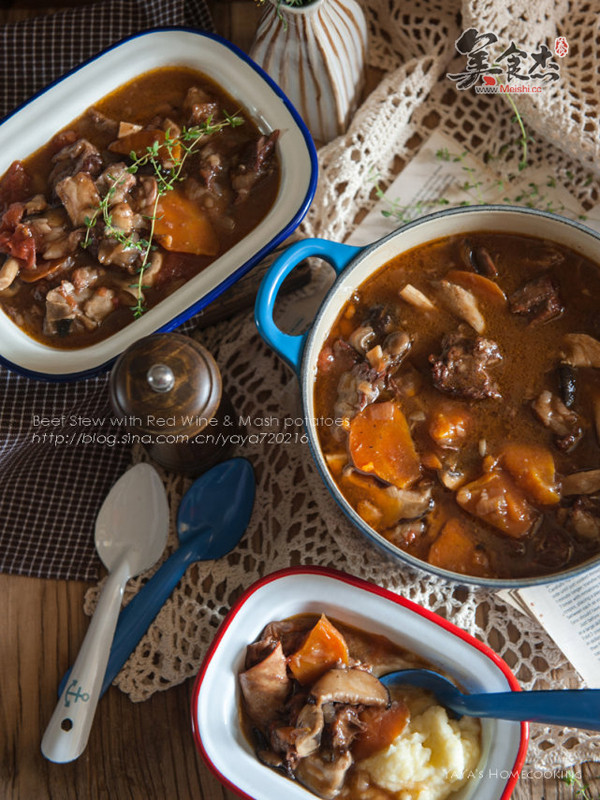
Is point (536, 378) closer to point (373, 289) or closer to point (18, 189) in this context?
point (373, 289)

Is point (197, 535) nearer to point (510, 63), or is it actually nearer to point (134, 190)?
point (134, 190)

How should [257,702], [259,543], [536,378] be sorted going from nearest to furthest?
[257,702]
[536,378]
[259,543]

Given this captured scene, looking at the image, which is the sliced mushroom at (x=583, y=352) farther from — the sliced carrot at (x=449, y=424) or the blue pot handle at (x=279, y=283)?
the blue pot handle at (x=279, y=283)

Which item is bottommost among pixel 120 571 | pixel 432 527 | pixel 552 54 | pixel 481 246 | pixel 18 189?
pixel 120 571

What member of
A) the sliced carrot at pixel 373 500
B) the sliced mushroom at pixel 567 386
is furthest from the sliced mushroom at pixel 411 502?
the sliced mushroom at pixel 567 386

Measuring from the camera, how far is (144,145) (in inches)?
102

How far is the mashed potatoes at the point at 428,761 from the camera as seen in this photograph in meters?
2.06

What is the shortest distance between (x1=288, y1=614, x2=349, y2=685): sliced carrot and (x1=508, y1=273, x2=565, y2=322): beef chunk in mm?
1098

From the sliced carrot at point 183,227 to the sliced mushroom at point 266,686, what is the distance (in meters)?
1.28

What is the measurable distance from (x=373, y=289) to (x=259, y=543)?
0.89 m

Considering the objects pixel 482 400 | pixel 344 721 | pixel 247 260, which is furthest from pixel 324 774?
pixel 247 260

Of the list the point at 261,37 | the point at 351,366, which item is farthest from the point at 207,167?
the point at 351,366

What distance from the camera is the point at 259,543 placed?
2.49 m

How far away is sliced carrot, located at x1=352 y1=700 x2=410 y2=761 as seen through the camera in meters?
2.12
